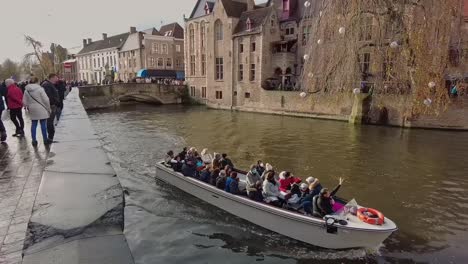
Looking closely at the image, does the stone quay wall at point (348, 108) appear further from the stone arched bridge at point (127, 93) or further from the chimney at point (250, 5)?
the chimney at point (250, 5)

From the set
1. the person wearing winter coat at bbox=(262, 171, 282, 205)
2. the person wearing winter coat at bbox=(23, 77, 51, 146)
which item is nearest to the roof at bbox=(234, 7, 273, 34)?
the person wearing winter coat at bbox=(262, 171, 282, 205)

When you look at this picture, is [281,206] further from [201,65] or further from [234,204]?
[201,65]

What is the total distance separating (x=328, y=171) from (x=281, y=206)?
5.58 m

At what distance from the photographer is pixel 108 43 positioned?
63250 mm

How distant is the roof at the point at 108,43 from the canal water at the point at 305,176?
132 ft

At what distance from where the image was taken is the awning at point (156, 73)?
4878cm

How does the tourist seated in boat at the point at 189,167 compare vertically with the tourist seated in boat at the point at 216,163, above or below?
below

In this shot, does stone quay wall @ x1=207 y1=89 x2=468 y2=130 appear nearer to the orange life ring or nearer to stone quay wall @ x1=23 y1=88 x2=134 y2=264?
the orange life ring

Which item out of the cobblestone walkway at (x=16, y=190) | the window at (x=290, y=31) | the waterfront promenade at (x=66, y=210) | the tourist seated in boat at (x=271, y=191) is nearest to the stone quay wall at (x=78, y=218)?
the waterfront promenade at (x=66, y=210)

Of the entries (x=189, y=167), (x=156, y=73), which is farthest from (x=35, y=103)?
(x=156, y=73)

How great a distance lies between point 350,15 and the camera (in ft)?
31.2

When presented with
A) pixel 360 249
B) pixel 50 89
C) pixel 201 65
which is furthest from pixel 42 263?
pixel 201 65

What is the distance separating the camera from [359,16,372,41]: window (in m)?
9.83

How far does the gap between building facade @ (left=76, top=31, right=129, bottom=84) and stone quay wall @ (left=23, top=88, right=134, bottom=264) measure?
2224 inches
